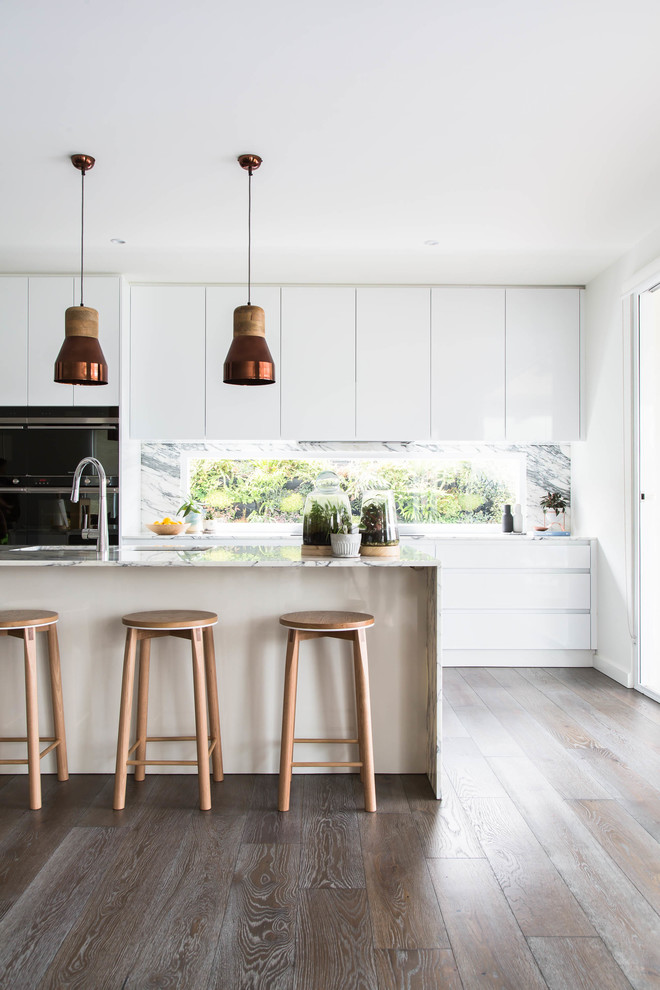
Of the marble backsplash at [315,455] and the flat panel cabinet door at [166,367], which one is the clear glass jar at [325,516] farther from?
the marble backsplash at [315,455]

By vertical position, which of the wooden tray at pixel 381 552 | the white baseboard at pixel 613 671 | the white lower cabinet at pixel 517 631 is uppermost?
the wooden tray at pixel 381 552

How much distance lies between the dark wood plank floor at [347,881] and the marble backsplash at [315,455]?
2605mm

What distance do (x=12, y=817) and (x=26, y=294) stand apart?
11.2ft

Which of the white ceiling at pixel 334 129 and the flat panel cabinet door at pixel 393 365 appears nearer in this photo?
the white ceiling at pixel 334 129

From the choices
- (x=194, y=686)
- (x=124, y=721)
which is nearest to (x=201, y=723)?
(x=194, y=686)

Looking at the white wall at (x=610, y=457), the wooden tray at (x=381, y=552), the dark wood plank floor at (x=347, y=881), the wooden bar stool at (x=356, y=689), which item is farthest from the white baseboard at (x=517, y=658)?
the wooden bar stool at (x=356, y=689)

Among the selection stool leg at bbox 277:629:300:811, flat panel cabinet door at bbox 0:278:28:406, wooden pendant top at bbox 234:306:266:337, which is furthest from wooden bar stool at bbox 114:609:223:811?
flat panel cabinet door at bbox 0:278:28:406

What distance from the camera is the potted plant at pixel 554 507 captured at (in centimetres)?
529

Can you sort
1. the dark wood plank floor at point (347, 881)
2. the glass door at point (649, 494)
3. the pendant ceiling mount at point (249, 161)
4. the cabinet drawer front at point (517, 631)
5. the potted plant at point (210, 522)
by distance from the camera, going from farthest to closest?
the potted plant at point (210, 522) → the cabinet drawer front at point (517, 631) → the glass door at point (649, 494) → the pendant ceiling mount at point (249, 161) → the dark wood plank floor at point (347, 881)

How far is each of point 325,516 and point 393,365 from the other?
91.5 inches

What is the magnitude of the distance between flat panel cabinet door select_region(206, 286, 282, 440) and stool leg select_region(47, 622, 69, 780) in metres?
2.37

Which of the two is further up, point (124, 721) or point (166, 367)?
point (166, 367)

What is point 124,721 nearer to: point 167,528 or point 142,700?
point 142,700

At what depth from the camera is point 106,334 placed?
15.8 ft
